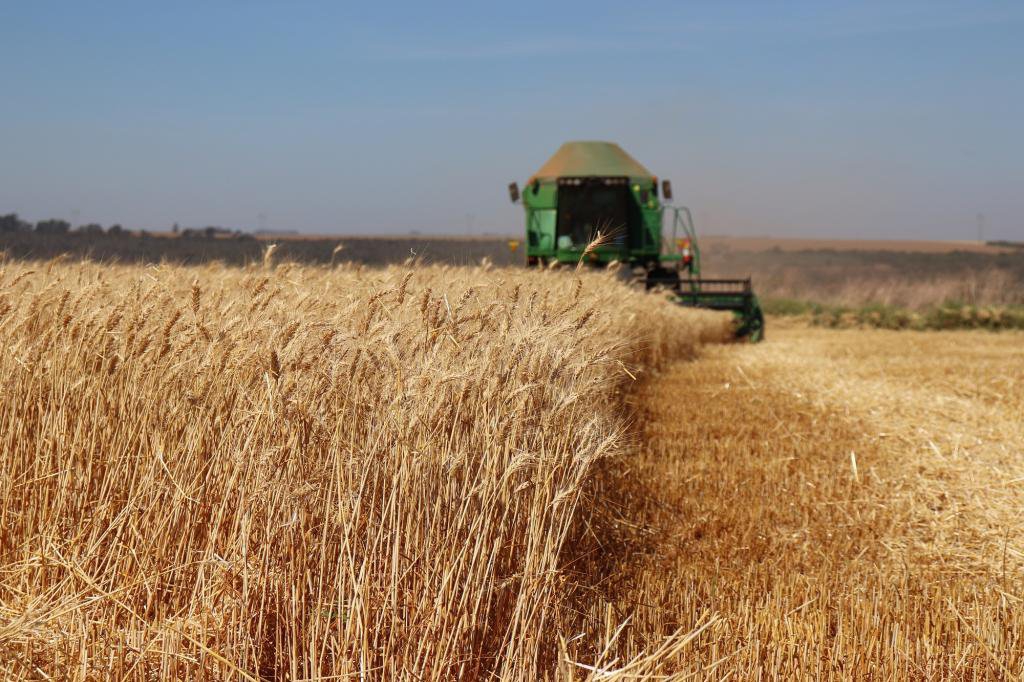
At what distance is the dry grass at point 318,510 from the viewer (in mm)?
2625

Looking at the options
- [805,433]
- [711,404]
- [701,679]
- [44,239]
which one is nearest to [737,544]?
[701,679]

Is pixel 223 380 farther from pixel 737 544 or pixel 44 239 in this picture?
pixel 44 239

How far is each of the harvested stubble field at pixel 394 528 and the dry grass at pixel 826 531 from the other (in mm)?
25

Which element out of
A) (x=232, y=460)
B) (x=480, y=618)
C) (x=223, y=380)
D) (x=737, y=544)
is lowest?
(x=737, y=544)

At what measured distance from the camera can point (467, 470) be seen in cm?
272

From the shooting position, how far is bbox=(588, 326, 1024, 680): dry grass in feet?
10.3

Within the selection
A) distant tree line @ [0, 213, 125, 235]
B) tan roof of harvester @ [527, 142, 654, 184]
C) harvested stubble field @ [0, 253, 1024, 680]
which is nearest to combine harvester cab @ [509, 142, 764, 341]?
tan roof of harvester @ [527, 142, 654, 184]

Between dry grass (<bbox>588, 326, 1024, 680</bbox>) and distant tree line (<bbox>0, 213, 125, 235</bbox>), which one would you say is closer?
dry grass (<bbox>588, 326, 1024, 680</bbox>)

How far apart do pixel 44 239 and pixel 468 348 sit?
47.7 m

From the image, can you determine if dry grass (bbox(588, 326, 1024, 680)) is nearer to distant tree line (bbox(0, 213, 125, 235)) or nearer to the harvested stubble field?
the harvested stubble field

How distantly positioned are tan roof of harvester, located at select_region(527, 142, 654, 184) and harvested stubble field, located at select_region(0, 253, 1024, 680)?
480 inches

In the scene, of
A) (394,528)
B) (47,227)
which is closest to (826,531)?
(394,528)

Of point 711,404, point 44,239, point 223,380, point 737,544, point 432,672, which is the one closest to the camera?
point 432,672

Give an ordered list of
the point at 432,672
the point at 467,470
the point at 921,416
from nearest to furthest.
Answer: the point at 432,672, the point at 467,470, the point at 921,416
